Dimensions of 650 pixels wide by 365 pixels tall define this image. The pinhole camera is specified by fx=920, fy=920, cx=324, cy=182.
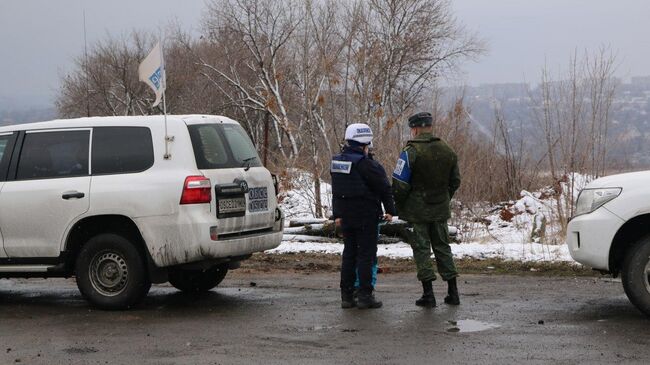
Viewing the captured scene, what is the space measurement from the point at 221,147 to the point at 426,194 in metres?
1.94

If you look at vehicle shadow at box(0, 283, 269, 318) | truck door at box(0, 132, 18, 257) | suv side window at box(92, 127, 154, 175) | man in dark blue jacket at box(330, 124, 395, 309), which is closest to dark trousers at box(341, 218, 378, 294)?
man in dark blue jacket at box(330, 124, 395, 309)

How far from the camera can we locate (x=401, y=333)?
7059 millimetres

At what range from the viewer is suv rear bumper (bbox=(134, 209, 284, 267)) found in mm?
7957

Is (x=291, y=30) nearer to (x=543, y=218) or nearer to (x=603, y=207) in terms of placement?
(x=543, y=218)

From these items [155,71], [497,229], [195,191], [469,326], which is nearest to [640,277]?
[469,326]

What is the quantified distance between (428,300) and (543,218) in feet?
21.0

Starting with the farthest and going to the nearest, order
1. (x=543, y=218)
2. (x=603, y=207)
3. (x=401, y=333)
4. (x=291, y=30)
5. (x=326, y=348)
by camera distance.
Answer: (x=291, y=30), (x=543, y=218), (x=603, y=207), (x=401, y=333), (x=326, y=348)

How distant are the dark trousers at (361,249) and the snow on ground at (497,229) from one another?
374cm

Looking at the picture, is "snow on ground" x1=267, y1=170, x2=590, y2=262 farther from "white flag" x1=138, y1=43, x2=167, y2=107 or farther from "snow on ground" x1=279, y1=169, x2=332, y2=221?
"white flag" x1=138, y1=43, x2=167, y2=107

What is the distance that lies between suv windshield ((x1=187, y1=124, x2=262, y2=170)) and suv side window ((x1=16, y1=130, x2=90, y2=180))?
3.51 feet

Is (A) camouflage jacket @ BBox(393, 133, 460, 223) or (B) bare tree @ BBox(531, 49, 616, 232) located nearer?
(A) camouflage jacket @ BBox(393, 133, 460, 223)

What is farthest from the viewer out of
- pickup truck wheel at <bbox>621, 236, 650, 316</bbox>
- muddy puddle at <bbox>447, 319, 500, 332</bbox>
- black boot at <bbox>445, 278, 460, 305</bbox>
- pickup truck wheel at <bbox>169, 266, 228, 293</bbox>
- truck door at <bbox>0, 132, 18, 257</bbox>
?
pickup truck wheel at <bbox>169, 266, 228, 293</bbox>

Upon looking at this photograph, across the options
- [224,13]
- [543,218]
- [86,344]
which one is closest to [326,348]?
[86,344]

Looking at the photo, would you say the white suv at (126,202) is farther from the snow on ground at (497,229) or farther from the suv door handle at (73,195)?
the snow on ground at (497,229)
